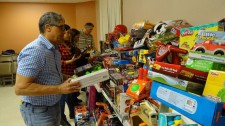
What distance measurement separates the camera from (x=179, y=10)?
2199mm

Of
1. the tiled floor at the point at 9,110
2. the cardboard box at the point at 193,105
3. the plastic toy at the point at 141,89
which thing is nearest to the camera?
the cardboard box at the point at 193,105

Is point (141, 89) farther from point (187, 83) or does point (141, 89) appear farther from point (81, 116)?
point (81, 116)

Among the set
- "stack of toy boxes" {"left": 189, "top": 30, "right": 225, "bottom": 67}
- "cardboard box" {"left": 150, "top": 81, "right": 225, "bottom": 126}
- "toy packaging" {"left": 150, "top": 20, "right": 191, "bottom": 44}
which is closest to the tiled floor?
"toy packaging" {"left": 150, "top": 20, "right": 191, "bottom": 44}

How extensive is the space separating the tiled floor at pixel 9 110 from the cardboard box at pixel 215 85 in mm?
2972

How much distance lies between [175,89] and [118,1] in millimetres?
3692

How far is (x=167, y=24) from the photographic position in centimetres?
185

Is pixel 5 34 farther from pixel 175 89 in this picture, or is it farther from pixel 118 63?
pixel 175 89

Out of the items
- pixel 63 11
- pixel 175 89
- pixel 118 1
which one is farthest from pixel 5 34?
pixel 175 89

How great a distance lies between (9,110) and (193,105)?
4231 millimetres

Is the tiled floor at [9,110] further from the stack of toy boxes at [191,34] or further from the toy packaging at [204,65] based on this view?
the toy packaging at [204,65]

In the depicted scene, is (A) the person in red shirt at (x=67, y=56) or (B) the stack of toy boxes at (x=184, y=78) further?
(A) the person in red shirt at (x=67, y=56)

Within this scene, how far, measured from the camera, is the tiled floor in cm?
369

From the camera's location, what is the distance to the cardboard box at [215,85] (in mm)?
773

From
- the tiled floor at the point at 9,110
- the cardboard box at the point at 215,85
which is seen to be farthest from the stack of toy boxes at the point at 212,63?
the tiled floor at the point at 9,110
